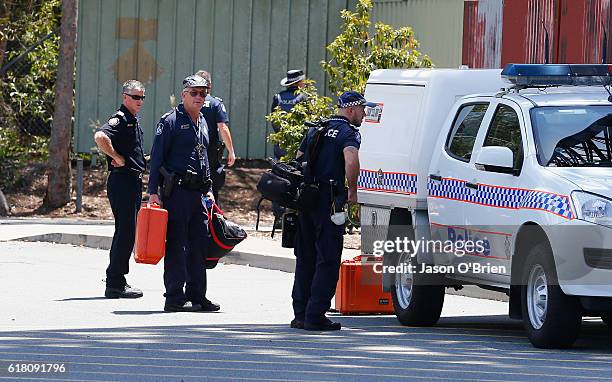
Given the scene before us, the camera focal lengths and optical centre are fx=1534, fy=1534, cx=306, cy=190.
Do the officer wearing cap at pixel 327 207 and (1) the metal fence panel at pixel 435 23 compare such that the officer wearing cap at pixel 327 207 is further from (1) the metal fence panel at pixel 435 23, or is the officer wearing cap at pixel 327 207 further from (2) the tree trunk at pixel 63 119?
(2) the tree trunk at pixel 63 119

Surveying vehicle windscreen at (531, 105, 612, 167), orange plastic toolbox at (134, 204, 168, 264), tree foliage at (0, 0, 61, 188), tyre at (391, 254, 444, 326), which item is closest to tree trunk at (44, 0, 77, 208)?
tree foliage at (0, 0, 61, 188)

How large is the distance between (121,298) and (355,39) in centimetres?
689

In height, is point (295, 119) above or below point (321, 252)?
above

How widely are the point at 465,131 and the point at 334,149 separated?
1182mm

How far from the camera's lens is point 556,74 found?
12.0 m

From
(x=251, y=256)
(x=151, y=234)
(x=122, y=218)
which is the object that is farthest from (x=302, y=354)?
(x=251, y=256)

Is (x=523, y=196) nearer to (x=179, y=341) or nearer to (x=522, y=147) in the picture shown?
(x=522, y=147)

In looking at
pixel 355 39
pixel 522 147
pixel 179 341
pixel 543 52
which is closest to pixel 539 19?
pixel 543 52

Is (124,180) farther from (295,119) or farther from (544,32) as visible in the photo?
(544,32)

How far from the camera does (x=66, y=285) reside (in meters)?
15.1

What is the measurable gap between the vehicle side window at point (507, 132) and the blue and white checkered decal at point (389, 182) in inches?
38.5

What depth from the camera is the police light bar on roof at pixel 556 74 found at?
11.9m

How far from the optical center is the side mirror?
36.5 feet

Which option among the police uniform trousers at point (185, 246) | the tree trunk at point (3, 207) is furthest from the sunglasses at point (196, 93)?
the tree trunk at point (3, 207)
